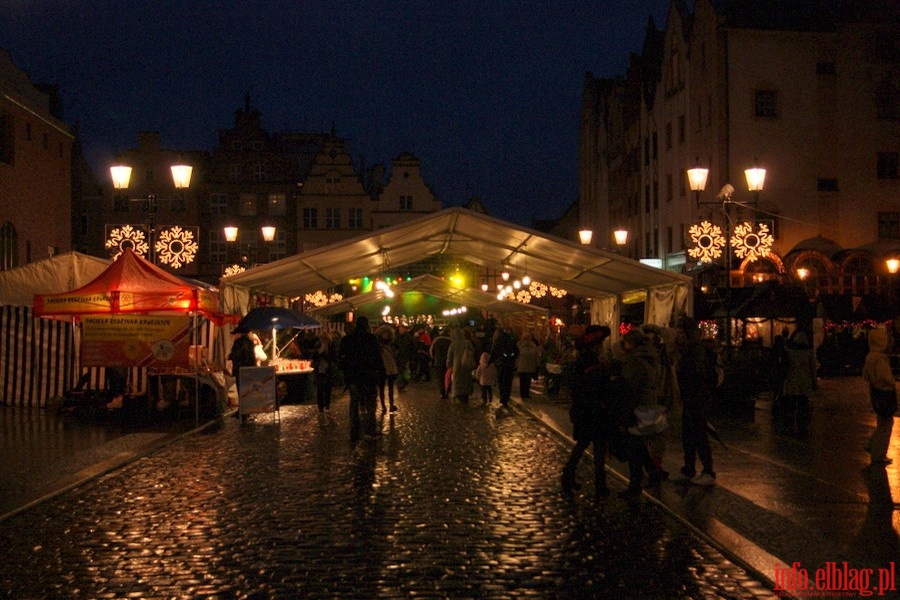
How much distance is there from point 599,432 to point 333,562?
149 inches

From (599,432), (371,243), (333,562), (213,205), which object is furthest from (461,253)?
(213,205)

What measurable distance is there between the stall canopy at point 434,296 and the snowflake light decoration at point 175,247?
15.1m

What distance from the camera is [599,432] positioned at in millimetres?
10484

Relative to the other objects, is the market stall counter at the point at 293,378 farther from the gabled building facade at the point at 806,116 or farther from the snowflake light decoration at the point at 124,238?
the gabled building facade at the point at 806,116

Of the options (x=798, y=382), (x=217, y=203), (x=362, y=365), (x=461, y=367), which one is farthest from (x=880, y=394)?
(x=217, y=203)

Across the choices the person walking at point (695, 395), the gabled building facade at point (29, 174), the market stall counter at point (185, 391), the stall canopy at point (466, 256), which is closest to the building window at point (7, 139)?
the gabled building facade at point (29, 174)

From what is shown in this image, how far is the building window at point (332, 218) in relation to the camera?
76.2m

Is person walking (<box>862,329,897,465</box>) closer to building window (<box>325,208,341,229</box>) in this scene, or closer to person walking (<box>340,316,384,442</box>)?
person walking (<box>340,316,384,442</box>)

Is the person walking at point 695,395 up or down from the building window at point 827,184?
down

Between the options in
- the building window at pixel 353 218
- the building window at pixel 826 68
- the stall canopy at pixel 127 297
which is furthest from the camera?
the building window at pixel 353 218

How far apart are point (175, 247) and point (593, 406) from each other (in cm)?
1515

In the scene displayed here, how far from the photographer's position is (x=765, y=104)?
4406 centimetres

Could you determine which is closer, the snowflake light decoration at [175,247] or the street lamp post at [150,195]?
the street lamp post at [150,195]

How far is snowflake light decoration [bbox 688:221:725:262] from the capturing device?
24609 millimetres
